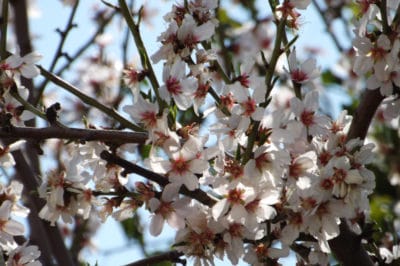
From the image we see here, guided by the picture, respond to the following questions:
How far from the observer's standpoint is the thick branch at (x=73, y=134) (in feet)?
6.27

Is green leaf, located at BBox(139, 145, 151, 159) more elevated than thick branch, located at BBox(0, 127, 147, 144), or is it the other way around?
thick branch, located at BBox(0, 127, 147, 144)

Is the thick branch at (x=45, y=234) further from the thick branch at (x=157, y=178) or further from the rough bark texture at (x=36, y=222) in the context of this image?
the thick branch at (x=157, y=178)

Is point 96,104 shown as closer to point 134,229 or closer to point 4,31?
point 4,31

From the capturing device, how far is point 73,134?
197cm

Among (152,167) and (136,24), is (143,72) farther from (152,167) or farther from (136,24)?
(152,167)

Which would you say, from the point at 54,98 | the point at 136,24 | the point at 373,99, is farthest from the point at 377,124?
the point at 136,24

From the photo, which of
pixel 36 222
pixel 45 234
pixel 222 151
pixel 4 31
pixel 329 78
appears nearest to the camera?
pixel 222 151

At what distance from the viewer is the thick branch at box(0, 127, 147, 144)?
1912 mm

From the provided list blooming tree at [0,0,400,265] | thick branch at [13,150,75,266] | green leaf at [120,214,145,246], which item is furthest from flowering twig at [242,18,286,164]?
green leaf at [120,214,145,246]

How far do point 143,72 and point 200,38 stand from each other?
18 centimetres

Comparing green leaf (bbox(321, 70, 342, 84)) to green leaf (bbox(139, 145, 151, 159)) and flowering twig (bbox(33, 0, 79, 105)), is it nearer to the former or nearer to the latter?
green leaf (bbox(139, 145, 151, 159))

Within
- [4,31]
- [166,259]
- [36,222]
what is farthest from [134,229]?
[4,31]

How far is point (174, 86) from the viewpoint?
6.40 feet

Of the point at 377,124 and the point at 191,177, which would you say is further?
the point at 377,124
